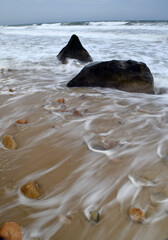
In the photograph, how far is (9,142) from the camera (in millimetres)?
1615

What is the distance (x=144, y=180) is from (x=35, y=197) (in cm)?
66

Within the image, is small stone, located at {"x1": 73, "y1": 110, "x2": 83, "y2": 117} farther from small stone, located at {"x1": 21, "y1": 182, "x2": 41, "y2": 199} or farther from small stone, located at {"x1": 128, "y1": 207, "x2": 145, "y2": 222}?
small stone, located at {"x1": 128, "y1": 207, "x2": 145, "y2": 222}

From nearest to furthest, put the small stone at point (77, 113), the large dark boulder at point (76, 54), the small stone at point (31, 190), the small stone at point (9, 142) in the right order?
→ 1. the small stone at point (31, 190)
2. the small stone at point (9, 142)
3. the small stone at point (77, 113)
4. the large dark boulder at point (76, 54)

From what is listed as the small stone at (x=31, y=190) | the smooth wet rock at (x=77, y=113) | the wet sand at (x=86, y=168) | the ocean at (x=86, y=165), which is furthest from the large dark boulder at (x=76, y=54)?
the small stone at (x=31, y=190)

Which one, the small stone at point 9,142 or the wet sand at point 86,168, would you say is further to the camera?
the small stone at point 9,142

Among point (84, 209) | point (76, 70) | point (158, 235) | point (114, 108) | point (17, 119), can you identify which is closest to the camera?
point (158, 235)

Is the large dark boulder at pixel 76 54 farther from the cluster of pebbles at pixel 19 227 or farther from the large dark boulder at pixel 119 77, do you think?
the cluster of pebbles at pixel 19 227

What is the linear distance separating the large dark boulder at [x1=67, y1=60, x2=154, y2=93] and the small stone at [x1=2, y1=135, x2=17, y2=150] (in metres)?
1.75

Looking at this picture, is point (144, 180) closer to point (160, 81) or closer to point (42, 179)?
point (42, 179)

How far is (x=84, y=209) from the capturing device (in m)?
1.04

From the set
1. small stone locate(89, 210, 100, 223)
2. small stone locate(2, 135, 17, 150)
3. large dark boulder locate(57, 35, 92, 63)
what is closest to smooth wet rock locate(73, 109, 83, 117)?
small stone locate(2, 135, 17, 150)

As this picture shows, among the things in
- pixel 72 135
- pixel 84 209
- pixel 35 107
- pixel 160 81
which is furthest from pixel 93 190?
pixel 160 81

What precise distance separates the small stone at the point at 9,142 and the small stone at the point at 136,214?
101 cm

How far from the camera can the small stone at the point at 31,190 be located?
1.12 meters
